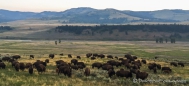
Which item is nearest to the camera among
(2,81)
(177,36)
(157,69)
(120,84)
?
(2,81)

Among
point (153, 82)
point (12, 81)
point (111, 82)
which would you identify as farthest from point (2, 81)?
point (153, 82)

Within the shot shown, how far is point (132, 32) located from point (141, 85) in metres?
174

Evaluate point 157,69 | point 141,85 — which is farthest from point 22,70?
point 157,69

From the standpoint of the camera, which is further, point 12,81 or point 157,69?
point 157,69

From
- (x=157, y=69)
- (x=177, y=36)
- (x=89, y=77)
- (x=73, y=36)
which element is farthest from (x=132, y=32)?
(x=89, y=77)

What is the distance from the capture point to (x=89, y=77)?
30.7 meters

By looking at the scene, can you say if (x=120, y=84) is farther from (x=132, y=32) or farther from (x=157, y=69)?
(x=132, y=32)

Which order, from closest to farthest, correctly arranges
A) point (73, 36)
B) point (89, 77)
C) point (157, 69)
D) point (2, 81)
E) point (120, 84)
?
point (2, 81) < point (120, 84) < point (89, 77) < point (157, 69) < point (73, 36)

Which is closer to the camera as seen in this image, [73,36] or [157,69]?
[157,69]

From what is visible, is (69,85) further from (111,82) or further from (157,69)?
(157,69)

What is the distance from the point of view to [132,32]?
19950 centimetres

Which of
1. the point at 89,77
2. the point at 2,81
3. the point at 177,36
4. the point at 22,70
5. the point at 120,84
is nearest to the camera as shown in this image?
the point at 2,81

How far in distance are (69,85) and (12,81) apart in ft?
19.3

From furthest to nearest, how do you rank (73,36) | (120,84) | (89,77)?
(73,36), (89,77), (120,84)
